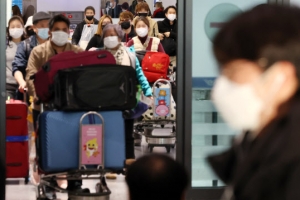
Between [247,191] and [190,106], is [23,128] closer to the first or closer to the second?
[190,106]

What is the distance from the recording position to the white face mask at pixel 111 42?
19.9ft

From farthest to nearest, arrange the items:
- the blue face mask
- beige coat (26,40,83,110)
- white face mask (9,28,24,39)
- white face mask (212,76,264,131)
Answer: white face mask (9,28,24,39)
the blue face mask
beige coat (26,40,83,110)
white face mask (212,76,264,131)

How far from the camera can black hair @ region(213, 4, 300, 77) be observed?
48.9 inches

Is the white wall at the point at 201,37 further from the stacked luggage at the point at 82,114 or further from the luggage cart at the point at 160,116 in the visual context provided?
the luggage cart at the point at 160,116

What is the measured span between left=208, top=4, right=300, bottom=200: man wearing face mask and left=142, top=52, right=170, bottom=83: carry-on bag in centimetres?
715

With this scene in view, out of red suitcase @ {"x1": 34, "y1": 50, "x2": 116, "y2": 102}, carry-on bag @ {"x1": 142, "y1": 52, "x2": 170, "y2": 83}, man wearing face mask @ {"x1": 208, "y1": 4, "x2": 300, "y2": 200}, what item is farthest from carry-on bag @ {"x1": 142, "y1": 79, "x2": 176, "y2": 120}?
man wearing face mask @ {"x1": 208, "y1": 4, "x2": 300, "y2": 200}

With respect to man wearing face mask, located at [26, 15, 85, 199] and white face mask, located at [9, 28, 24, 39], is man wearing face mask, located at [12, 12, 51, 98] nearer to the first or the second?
man wearing face mask, located at [26, 15, 85, 199]

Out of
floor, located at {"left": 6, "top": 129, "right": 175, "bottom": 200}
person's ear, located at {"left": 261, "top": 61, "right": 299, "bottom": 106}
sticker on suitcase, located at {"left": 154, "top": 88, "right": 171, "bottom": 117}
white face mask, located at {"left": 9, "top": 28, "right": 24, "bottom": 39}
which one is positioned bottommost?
floor, located at {"left": 6, "top": 129, "right": 175, "bottom": 200}

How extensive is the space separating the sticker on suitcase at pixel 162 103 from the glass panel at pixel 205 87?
10.3 feet

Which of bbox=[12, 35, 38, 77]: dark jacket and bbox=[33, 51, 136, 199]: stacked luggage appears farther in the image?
bbox=[12, 35, 38, 77]: dark jacket

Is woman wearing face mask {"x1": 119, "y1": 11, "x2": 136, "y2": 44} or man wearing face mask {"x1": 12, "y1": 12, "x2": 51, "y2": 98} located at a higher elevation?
woman wearing face mask {"x1": 119, "y1": 11, "x2": 136, "y2": 44}

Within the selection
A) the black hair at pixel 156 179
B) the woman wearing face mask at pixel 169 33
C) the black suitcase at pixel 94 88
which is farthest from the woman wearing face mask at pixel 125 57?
the woman wearing face mask at pixel 169 33

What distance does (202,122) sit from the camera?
17.7 feet

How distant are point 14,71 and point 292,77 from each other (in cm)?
495
